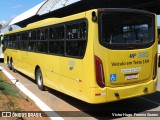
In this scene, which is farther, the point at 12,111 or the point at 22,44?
the point at 22,44

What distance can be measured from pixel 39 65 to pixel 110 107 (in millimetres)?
4062

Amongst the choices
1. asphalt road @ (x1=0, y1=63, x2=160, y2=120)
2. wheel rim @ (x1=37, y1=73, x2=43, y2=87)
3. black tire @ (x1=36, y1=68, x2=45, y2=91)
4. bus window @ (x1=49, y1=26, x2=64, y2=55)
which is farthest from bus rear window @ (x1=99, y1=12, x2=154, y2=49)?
wheel rim @ (x1=37, y1=73, x2=43, y2=87)

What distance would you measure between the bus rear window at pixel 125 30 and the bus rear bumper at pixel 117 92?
41.2 inches

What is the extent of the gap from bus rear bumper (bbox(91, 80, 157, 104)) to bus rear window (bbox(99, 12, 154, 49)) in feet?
3.43

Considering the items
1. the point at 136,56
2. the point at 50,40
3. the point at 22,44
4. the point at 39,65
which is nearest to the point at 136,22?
the point at 136,56

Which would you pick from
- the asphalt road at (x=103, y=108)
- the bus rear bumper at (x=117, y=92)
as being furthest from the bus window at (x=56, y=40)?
the bus rear bumper at (x=117, y=92)

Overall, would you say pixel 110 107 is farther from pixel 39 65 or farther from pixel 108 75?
pixel 39 65

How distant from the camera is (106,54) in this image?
7320 millimetres

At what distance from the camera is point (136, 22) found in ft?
26.3

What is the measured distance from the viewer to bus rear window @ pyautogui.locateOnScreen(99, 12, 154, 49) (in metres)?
7.41

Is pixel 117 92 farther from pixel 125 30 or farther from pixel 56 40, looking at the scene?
pixel 56 40

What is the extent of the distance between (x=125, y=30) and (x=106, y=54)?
98 cm

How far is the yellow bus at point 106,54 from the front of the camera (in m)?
7.27

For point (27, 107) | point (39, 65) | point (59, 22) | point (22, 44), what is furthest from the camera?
point (22, 44)
